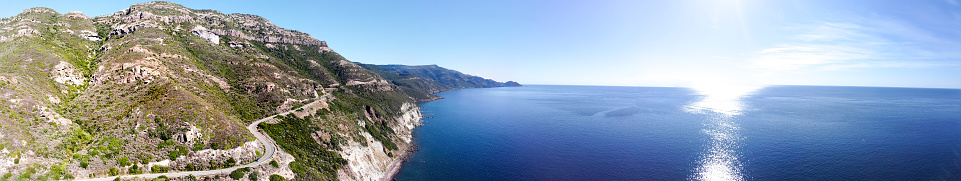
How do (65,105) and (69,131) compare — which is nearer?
(69,131)

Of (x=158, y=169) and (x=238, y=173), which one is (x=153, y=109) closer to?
(x=158, y=169)

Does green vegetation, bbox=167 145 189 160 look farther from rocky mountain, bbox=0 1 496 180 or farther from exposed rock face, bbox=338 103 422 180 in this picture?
exposed rock face, bbox=338 103 422 180

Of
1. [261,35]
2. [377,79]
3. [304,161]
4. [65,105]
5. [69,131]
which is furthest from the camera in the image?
[377,79]

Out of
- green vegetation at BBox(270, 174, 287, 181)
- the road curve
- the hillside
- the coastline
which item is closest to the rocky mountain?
the hillside

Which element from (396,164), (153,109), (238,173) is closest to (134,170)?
(238,173)

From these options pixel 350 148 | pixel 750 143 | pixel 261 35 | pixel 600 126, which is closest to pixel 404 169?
pixel 350 148

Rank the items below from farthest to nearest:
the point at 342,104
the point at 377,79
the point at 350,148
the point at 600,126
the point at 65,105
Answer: the point at 377,79
the point at 600,126
the point at 342,104
the point at 350,148
the point at 65,105

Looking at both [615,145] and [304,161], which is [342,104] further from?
[615,145]
